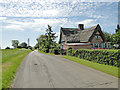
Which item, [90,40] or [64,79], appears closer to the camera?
[64,79]

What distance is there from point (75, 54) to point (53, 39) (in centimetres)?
2403

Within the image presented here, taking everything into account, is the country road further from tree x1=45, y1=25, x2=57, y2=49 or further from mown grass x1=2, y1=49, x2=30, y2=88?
tree x1=45, y1=25, x2=57, y2=49

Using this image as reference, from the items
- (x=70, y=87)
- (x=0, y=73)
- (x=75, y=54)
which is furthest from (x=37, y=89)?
(x=75, y=54)

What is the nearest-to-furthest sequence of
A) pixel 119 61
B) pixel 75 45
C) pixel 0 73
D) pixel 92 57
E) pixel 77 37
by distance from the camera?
pixel 0 73 → pixel 119 61 → pixel 92 57 → pixel 75 45 → pixel 77 37

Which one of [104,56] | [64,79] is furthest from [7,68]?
[104,56]

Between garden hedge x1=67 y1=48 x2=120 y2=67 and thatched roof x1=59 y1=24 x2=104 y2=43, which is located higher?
thatched roof x1=59 y1=24 x2=104 y2=43

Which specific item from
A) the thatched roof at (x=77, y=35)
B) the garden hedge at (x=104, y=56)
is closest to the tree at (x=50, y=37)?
the thatched roof at (x=77, y=35)

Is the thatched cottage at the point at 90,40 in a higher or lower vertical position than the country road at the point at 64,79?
higher

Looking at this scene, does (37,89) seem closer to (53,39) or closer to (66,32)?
(66,32)

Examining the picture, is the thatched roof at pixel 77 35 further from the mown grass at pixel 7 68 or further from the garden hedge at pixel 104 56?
the mown grass at pixel 7 68

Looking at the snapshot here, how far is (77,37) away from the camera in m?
33.4

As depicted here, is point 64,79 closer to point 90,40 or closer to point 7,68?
point 7,68

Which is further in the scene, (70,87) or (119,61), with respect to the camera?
(119,61)

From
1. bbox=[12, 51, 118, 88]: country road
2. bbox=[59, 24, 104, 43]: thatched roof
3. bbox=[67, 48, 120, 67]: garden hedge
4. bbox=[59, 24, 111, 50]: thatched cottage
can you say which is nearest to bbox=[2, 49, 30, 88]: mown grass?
bbox=[12, 51, 118, 88]: country road
